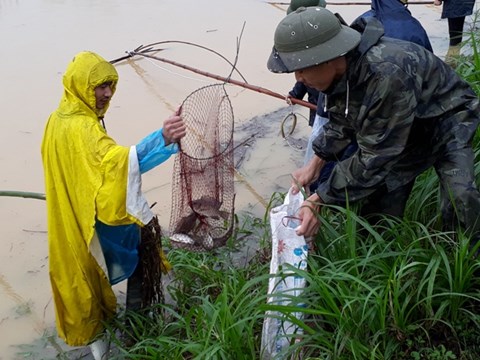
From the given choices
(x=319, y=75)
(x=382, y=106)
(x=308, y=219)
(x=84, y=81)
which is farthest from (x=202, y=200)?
(x=382, y=106)

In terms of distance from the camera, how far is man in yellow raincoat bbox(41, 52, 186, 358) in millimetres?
2742

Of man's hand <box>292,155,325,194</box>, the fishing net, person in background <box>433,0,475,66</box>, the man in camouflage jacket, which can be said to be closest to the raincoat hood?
the fishing net

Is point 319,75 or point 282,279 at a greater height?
point 319,75

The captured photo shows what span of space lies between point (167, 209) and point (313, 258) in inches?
86.0

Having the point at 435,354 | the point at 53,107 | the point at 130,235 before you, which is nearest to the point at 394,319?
the point at 435,354

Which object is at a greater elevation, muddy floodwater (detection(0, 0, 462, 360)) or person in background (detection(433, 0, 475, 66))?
person in background (detection(433, 0, 475, 66))

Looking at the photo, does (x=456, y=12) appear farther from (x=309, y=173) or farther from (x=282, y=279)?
(x=282, y=279)

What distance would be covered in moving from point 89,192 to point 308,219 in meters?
0.98

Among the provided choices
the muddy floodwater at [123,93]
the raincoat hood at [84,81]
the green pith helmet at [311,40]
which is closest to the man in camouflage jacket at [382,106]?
the green pith helmet at [311,40]

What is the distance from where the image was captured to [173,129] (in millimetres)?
2707

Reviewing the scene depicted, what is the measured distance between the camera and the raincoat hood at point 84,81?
276cm

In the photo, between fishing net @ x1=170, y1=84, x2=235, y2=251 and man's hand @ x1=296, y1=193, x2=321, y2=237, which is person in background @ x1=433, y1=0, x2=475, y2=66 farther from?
man's hand @ x1=296, y1=193, x2=321, y2=237

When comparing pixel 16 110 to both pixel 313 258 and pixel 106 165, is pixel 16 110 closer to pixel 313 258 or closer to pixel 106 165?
pixel 106 165

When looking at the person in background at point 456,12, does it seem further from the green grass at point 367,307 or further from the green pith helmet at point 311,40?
the green pith helmet at point 311,40
